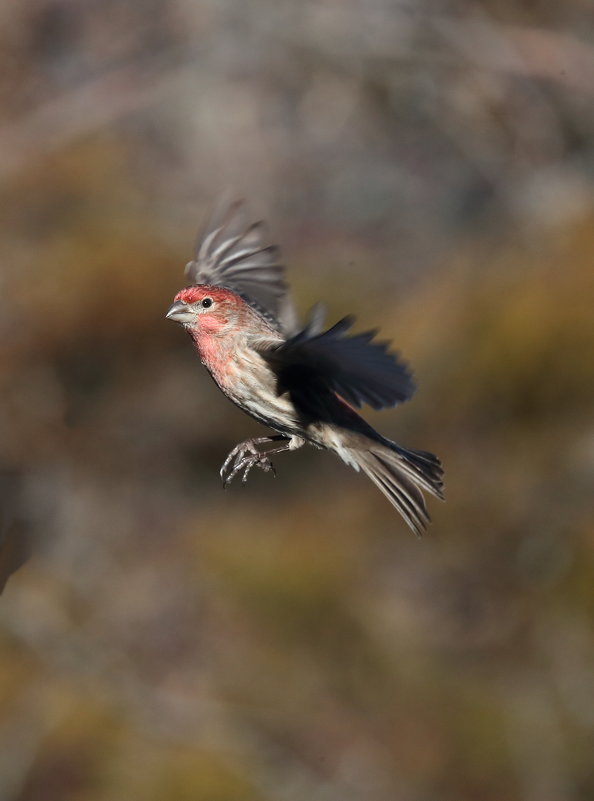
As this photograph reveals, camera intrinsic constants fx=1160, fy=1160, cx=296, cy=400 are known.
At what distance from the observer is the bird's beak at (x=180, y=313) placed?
3.51m

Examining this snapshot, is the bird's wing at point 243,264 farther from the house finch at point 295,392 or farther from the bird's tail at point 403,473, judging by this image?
the bird's tail at point 403,473

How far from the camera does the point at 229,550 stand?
7.87 meters

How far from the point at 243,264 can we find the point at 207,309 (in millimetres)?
497

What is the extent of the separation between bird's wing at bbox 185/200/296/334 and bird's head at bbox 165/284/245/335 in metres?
0.32

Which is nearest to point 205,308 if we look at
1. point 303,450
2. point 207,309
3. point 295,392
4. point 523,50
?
point 207,309

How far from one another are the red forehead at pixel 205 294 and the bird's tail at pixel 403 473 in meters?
0.59

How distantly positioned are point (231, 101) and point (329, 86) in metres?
1.05

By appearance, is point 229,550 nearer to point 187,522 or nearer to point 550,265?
point 187,522

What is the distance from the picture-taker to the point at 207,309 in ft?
11.5

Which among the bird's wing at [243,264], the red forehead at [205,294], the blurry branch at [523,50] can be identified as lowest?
the red forehead at [205,294]

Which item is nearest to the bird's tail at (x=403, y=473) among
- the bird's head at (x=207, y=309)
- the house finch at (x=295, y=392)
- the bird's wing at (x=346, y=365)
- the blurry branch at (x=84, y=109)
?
the house finch at (x=295, y=392)

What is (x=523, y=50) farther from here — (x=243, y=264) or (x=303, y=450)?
(x=243, y=264)

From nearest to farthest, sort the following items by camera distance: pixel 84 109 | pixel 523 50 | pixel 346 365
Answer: pixel 346 365, pixel 523 50, pixel 84 109

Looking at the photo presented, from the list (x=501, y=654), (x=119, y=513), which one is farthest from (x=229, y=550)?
(x=501, y=654)
